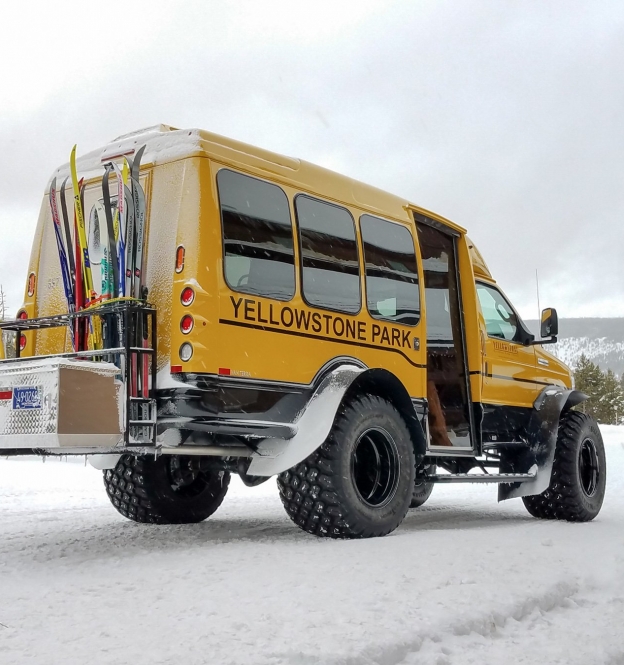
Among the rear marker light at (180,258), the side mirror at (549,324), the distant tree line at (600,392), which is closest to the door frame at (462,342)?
the side mirror at (549,324)

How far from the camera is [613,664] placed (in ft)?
10.7

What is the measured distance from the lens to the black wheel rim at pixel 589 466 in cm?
814

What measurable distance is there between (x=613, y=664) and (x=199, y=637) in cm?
166

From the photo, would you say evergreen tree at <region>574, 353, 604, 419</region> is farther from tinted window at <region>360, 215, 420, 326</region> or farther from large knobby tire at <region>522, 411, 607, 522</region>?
tinted window at <region>360, 215, 420, 326</region>

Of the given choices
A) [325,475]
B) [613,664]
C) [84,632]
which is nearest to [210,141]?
[325,475]

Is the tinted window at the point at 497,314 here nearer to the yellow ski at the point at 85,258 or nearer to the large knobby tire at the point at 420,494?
the large knobby tire at the point at 420,494

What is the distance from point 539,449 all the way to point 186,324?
4.23 m

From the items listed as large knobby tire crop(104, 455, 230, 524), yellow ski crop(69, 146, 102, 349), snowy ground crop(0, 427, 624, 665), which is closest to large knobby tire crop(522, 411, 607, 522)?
snowy ground crop(0, 427, 624, 665)

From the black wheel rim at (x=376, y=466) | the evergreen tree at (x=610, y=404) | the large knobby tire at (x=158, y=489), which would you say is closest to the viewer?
the black wheel rim at (x=376, y=466)

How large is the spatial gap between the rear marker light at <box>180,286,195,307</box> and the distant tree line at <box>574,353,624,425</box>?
6090 cm

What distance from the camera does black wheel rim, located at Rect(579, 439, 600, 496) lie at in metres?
8.14

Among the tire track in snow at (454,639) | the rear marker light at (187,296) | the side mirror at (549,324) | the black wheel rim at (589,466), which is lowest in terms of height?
the tire track in snow at (454,639)

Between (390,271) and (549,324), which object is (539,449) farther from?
(390,271)

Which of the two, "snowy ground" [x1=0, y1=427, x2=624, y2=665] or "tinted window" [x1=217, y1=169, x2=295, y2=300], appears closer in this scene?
"snowy ground" [x1=0, y1=427, x2=624, y2=665]
